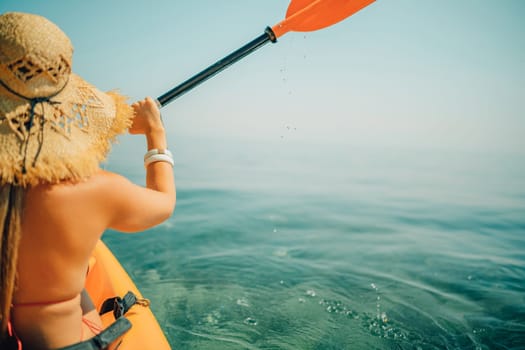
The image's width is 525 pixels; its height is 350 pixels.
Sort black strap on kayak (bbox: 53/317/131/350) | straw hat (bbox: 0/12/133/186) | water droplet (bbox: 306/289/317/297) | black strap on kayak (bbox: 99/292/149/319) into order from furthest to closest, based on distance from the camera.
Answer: water droplet (bbox: 306/289/317/297) → black strap on kayak (bbox: 99/292/149/319) → black strap on kayak (bbox: 53/317/131/350) → straw hat (bbox: 0/12/133/186)

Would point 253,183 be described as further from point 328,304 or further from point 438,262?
point 328,304

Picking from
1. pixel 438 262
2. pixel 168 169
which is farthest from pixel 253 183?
pixel 168 169

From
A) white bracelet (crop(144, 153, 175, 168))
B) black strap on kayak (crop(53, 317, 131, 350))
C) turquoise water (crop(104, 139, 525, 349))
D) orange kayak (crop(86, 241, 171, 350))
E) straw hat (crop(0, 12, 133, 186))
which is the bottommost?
turquoise water (crop(104, 139, 525, 349))

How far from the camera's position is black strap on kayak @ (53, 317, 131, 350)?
4.40ft

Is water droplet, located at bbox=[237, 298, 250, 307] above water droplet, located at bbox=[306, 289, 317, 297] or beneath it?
above

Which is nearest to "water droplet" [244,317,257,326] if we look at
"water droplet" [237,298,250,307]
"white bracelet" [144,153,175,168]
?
"water droplet" [237,298,250,307]

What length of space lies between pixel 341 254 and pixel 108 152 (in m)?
5.32

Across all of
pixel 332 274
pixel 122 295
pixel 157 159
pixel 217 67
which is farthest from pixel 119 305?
pixel 332 274

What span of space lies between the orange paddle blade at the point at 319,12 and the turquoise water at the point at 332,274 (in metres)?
3.01

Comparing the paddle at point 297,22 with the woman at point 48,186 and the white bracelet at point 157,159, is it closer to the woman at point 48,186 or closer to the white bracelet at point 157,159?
the white bracelet at point 157,159

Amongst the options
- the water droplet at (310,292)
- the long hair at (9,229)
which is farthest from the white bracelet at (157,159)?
the water droplet at (310,292)

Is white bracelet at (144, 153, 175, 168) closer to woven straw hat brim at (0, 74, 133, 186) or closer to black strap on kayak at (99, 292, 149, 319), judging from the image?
woven straw hat brim at (0, 74, 133, 186)

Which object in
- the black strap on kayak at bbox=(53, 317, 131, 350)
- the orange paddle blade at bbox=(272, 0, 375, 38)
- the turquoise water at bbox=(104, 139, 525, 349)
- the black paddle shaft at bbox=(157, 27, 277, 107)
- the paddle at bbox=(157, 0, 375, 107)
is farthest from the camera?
the turquoise water at bbox=(104, 139, 525, 349)

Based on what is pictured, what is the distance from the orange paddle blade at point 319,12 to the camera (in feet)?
9.13
